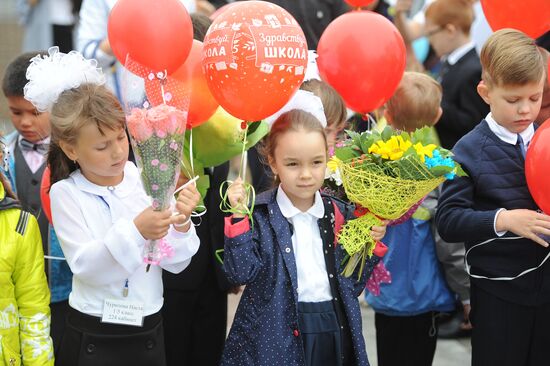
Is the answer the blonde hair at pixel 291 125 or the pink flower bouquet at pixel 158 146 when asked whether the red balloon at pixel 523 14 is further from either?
the pink flower bouquet at pixel 158 146

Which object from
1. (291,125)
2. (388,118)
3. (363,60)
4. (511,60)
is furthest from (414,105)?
(291,125)

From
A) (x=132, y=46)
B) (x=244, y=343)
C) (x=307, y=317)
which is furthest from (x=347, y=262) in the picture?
(x=132, y=46)

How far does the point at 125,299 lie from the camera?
9.80 ft

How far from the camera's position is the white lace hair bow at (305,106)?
3.17m

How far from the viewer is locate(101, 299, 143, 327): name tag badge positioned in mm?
2941

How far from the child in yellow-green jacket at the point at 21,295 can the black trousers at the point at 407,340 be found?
1.67 meters

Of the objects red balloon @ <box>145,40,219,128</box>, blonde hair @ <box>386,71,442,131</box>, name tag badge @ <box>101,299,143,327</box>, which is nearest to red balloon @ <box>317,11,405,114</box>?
blonde hair @ <box>386,71,442,131</box>

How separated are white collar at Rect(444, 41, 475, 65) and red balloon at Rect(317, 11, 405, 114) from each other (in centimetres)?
177

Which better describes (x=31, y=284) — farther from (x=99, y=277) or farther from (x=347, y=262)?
(x=347, y=262)

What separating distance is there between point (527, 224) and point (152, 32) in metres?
1.56

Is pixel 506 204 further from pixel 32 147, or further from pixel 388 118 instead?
pixel 32 147

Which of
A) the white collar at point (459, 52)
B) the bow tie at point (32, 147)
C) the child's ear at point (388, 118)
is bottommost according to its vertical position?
the bow tie at point (32, 147)

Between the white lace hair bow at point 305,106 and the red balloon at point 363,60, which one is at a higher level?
the red balloon at point 363,60

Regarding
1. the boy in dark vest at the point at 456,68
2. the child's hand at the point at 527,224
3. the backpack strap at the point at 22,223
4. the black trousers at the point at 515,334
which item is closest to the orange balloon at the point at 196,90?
the backpack strap at the point at 22,223
